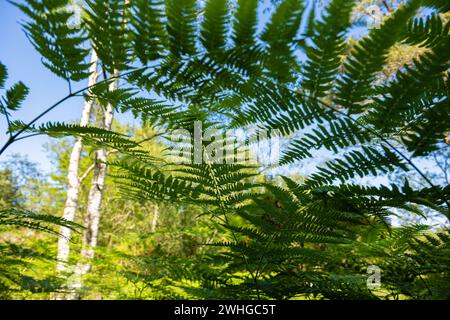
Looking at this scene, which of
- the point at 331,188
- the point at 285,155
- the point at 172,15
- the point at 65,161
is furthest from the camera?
the point at 65,161

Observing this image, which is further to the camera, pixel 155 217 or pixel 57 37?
pixel 155 217

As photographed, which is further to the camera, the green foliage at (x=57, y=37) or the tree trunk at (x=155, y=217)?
the tree trunk at (x=155, y=217)

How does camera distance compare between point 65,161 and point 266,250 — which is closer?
point 266,250

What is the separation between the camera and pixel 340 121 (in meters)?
0.61

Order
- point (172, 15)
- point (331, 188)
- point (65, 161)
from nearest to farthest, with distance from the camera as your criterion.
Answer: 1. point (172, 15)
2. point (331, 188)
3. point (65, 161)

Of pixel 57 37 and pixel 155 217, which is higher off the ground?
pixel 155 217

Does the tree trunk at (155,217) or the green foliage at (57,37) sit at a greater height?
the tree trunk at (155,217)

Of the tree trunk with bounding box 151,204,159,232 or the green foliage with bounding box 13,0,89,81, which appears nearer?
the green foliage with bounding box 13,0,89,81

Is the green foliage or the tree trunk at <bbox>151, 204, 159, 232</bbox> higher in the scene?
the tree trunk at <bbox>151, 204, 159, 232</bbox>

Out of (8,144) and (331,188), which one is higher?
(8,144)
